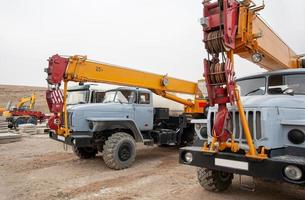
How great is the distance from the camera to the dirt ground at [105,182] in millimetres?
5176

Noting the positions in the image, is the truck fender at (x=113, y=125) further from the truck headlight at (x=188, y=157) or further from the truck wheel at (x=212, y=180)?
the truck headlight at (x=188, y=157)

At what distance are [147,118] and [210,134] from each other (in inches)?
182

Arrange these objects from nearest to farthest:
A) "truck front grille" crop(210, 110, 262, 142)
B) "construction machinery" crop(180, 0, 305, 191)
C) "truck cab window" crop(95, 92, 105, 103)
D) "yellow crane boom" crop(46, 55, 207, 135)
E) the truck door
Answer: "construction machinery" crop(180, 0, 305, 191) < "truck front grille" crop(210, 110, 262, 142) < "yellow crane boom" crop(46, 55, 207, 135) < the truck door < "truck cab window" crop(95, 92, 105, 103)

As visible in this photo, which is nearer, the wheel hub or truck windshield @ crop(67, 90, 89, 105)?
the wheel hub

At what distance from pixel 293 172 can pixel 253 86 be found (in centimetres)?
213

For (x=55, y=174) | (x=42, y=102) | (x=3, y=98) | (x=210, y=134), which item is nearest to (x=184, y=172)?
(x=210, y=134)

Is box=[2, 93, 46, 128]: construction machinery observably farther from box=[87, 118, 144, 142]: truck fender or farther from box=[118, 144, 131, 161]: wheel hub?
box=[118, 144, 131, 161]: wheel hub

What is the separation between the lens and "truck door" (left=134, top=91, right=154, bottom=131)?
29.3 ft

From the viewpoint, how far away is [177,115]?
35.1ft

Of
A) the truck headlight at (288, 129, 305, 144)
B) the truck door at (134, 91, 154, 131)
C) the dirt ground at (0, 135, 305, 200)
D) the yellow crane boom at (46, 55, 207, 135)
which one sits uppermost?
the yellow crane boom at (46, 55, 207, 135)

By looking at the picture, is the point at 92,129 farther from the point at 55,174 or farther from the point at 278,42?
the point at 278,42

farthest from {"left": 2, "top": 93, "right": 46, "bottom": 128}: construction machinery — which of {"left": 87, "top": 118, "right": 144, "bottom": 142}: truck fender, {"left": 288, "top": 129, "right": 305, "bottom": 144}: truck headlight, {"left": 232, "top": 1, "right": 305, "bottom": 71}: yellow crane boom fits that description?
{"left": 288, "top": 129, "right": 305, "bottom": 144}: truck headlight

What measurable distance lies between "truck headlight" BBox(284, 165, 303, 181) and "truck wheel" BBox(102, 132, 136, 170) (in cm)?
459

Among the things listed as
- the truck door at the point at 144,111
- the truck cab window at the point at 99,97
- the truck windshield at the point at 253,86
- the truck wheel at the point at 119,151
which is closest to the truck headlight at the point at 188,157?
the truck windshield at the point at 253,86
